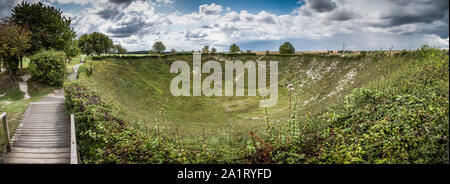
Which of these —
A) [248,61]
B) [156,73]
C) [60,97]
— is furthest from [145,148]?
[248,61]

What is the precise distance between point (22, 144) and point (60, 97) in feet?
25.0

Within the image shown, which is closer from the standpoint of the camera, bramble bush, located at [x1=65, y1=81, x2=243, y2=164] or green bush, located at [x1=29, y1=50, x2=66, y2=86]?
bramble bush, located at [x1=65, y1=81, x2=243, y2=164]

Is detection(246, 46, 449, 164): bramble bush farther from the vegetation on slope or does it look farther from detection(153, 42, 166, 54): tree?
detection(153, 42, 166, 54): tree

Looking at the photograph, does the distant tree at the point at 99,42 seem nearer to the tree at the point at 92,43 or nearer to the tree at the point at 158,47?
the tree at the point at 92,43

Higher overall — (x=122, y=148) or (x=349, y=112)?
(x=349, y=112)

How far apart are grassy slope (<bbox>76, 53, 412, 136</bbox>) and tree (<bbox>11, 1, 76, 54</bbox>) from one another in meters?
3.96

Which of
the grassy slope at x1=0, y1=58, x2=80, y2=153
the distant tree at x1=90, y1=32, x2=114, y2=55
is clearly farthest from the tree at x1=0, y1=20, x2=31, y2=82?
the distant tree at x1=90, y1=32, x2=114, y2=55

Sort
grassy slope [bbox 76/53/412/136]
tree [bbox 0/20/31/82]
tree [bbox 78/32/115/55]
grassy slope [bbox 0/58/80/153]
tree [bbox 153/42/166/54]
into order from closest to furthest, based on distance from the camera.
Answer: grassy slope [bbox 0/58/80/153] → grassy slope [bbox 76/53/412/136] → tree [bbox 0/20/31/82] → tree [bbox 78/32/115/55] → tree [bbox 153/42/166/54]

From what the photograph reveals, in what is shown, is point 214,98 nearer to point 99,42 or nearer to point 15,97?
point 15,97

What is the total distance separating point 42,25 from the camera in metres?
21.4

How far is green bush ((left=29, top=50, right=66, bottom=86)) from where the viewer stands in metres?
18.0
